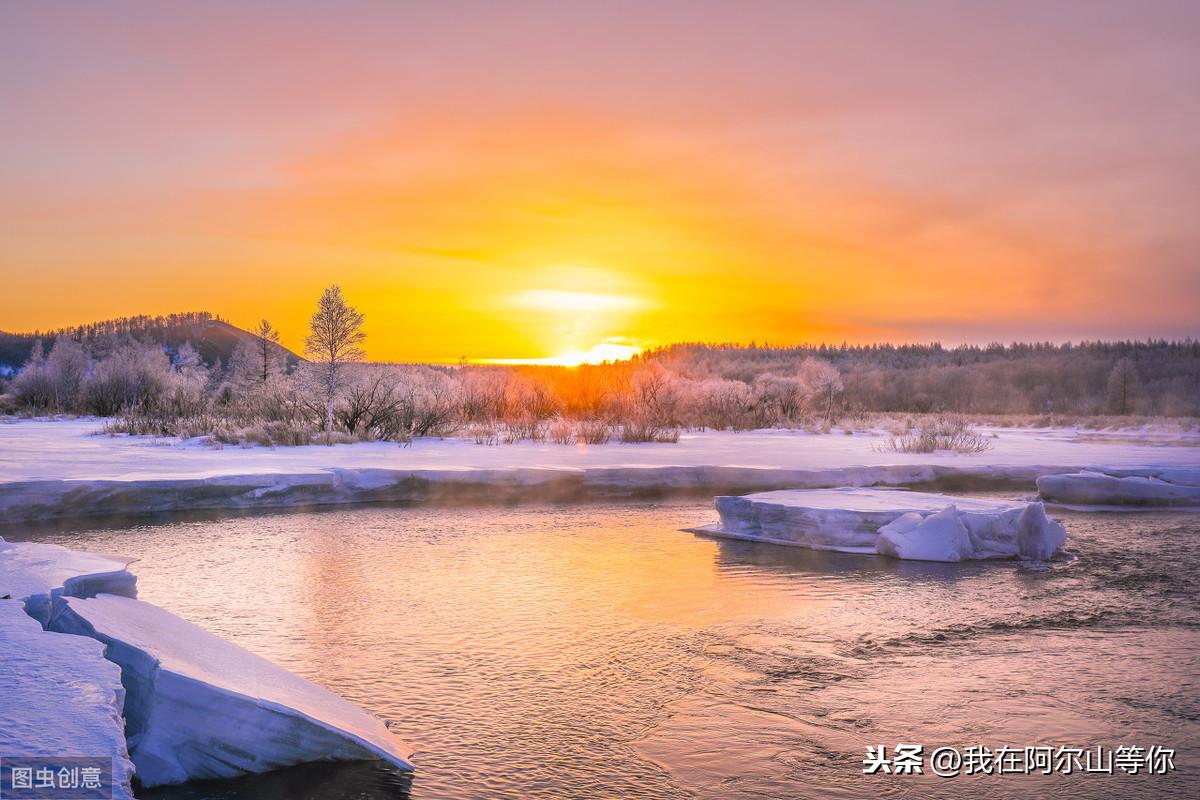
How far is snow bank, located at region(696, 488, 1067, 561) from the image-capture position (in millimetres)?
8438

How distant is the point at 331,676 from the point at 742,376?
7532cm

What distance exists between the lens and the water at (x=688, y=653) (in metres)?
3.74

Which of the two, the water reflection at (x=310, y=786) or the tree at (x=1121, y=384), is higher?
the tree at (x=1121, y=384)

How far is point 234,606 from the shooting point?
626cm

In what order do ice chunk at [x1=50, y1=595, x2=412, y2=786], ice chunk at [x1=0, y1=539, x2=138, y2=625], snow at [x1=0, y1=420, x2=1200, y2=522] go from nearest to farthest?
1. ice chunk at [x1=50, y1=595, x2=412, y2=786]
2. ice chunk at [x1=0, y1=539, x2=138, y2=625]
3. snow at [x1=0, y1=420, x2=1200, y2=522]

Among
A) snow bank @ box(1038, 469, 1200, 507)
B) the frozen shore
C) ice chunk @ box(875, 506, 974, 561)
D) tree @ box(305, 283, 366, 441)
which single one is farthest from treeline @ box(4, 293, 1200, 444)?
the frozen shore

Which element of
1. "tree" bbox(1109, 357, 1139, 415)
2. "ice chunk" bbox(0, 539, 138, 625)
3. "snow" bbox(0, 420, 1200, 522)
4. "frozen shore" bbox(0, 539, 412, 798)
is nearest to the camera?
"frozen shore" bbox(0, 539, 412, 798)

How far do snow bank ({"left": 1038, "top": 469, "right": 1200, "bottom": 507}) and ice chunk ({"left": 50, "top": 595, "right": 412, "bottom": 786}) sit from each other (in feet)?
37.0

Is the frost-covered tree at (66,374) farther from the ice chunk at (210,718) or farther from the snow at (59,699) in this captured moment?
the snow at (59,699)

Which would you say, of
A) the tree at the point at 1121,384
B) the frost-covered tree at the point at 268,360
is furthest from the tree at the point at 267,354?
the tree at the point at 1121,384

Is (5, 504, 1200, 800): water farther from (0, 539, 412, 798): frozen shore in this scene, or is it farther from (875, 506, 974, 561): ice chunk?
(875, 506, 974, 561): ice chunk

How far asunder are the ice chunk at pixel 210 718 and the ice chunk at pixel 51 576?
38 cm

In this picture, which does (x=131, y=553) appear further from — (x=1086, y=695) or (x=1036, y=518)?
(x=1036, y=518)

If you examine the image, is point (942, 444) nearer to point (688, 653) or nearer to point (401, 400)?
point (401, 400)
